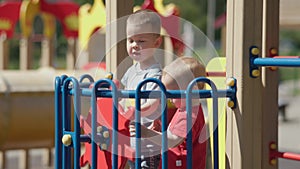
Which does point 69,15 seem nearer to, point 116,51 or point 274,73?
point 116,51

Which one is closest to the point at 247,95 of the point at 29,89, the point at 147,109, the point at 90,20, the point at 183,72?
the point at 183,72

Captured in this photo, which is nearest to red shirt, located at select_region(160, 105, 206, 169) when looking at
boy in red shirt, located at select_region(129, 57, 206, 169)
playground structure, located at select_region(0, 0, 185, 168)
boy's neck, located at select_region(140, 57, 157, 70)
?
boy in red shirt, located at select_region(129, 57, 206, 169)

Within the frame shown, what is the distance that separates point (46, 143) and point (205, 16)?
37.4 meters

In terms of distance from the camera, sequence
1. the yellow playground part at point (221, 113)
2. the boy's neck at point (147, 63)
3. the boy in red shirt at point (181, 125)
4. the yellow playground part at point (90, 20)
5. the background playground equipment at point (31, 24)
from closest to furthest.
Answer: the boy in red shirt at point (181, 125) < the yellow playground part at point (221, 113) < the boy's neck at point (147, 63) < the yellow playground part at point (90, 20) < the background playground equipment at point (31, 24)

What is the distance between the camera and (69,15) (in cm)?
1067

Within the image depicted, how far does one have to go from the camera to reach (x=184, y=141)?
3.20 m

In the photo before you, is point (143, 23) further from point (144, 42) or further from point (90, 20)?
point (90, 20)

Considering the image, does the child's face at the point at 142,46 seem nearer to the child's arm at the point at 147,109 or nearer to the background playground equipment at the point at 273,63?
the child's arm at the point at 147,109

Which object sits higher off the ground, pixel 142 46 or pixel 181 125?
pixel 142 46

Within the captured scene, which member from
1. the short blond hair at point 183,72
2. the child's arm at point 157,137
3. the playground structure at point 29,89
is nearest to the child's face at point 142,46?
the short blond hair at point 183,72

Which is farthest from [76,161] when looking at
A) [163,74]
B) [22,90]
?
[22,90]

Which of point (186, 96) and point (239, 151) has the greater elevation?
point (186, 96)

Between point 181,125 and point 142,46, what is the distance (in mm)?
533

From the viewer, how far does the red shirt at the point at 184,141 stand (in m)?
3.14
